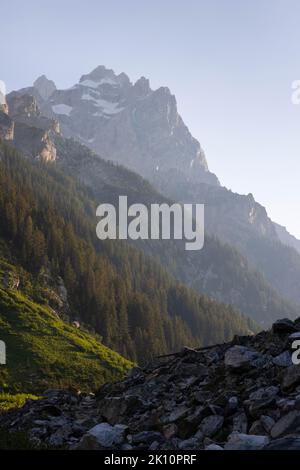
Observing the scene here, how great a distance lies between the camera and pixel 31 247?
335 ft

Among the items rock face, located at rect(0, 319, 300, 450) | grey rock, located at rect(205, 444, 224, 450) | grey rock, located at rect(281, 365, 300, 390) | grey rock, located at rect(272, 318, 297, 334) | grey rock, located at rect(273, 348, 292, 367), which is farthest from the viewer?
grey rock, located at rect(272, 318, 297, 334)

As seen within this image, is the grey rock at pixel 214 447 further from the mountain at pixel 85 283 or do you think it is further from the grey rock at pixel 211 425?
the mountain at pixel 85 283

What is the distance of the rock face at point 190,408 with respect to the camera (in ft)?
35.0

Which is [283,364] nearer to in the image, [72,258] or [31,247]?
[31,247]

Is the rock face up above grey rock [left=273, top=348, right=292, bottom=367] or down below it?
below

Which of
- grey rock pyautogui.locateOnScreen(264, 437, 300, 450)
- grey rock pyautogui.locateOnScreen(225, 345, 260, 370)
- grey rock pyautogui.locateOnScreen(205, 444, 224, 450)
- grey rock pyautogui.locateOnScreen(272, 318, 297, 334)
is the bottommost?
grey rock pyautogui.locateOnScreen(205, 444, 224, 450)

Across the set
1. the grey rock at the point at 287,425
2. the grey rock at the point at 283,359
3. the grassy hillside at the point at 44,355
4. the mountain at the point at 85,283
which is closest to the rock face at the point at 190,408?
the grey rock at the point at 287,425

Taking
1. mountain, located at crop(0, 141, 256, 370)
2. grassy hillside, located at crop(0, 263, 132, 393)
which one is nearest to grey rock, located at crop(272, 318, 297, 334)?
grassy hillside, located at crop(0, 263, 132, 393)

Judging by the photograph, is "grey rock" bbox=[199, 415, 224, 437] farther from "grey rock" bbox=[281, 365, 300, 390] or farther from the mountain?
the mountain

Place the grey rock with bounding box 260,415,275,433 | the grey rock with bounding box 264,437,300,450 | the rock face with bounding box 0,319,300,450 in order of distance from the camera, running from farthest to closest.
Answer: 1. the rock face with bounding box 0,319,300,450
2. the grey rock with bounding box 260,415,275,433
3. the grey rock with bounding box 264,437,300,450

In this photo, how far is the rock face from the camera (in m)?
10.7
